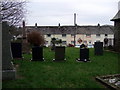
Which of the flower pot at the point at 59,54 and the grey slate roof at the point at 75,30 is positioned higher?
the grey slate roof at the point at 75,30

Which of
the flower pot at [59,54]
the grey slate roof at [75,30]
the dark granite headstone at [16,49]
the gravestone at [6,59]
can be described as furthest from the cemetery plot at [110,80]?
the grey slate roof at [75,30]

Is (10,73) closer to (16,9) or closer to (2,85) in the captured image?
(2,85)

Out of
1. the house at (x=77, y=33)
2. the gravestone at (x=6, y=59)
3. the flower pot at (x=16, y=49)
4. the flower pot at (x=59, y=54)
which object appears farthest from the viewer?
the house at (x=77, y=33)

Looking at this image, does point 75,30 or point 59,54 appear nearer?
point 59,54

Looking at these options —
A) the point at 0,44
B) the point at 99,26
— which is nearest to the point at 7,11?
the point at 0,44

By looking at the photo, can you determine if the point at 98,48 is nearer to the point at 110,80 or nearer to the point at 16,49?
the point at 16,49

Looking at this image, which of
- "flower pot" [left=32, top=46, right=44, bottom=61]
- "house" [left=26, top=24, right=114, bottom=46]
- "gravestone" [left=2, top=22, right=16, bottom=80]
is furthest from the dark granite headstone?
"house" [left=26, top=24, right=114, bottom=46]

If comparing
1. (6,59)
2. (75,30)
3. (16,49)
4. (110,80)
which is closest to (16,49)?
(16,49)

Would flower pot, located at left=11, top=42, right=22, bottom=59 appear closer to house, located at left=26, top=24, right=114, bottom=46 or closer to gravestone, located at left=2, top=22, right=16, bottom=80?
gravestone, located at left=2, top=22, right=16, bottom=80

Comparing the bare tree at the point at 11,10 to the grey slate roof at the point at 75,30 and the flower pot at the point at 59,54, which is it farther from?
the grey slate roof at the point at 75,30

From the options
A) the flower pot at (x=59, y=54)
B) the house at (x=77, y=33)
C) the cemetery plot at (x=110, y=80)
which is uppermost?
the house at (x=77, y=33)

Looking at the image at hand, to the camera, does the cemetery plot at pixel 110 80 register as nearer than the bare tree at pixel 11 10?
Yes

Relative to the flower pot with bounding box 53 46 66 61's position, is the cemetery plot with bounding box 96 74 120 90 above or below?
below

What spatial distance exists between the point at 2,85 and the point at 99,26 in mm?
65887
